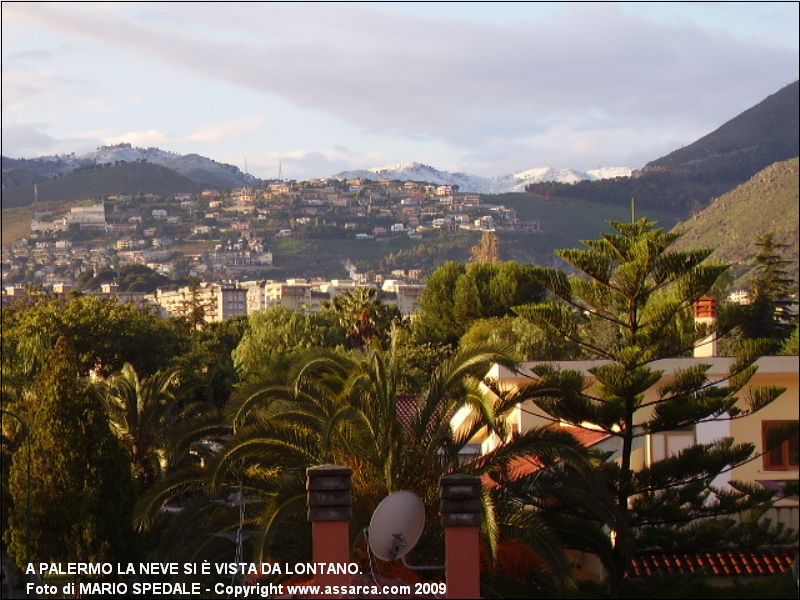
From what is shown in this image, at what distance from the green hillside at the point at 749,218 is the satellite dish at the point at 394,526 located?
260 ft

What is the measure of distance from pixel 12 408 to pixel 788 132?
532ft

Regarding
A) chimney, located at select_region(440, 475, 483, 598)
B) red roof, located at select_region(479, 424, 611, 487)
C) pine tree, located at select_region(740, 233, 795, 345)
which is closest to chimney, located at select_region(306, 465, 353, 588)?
chimney, located at select_region(440, 475, 483, 598)

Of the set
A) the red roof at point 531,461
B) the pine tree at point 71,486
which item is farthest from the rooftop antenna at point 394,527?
the pine tree at point 71,486

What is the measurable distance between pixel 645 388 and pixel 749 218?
289ft

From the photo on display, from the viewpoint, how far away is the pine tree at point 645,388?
16.8 m

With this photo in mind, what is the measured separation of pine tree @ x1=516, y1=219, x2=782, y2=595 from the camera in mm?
16797

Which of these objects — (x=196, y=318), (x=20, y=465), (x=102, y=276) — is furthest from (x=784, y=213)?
(x=102, y=276)

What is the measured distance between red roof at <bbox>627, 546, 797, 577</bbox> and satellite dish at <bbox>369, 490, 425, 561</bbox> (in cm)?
507

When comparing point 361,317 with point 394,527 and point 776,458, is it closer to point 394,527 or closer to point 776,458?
point 776,458

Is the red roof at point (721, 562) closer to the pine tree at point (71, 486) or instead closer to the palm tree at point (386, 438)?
the palm tree at point (386, 438)

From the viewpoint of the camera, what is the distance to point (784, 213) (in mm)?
96562

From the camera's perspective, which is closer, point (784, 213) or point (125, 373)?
point (125, 373)

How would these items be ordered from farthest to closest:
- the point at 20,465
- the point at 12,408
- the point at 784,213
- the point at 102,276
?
the point at 102,276 < the point at 784,213 < the point at 12,408 < the point at 20,465

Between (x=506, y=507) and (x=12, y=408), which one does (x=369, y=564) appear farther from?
(x=12, y=408)
